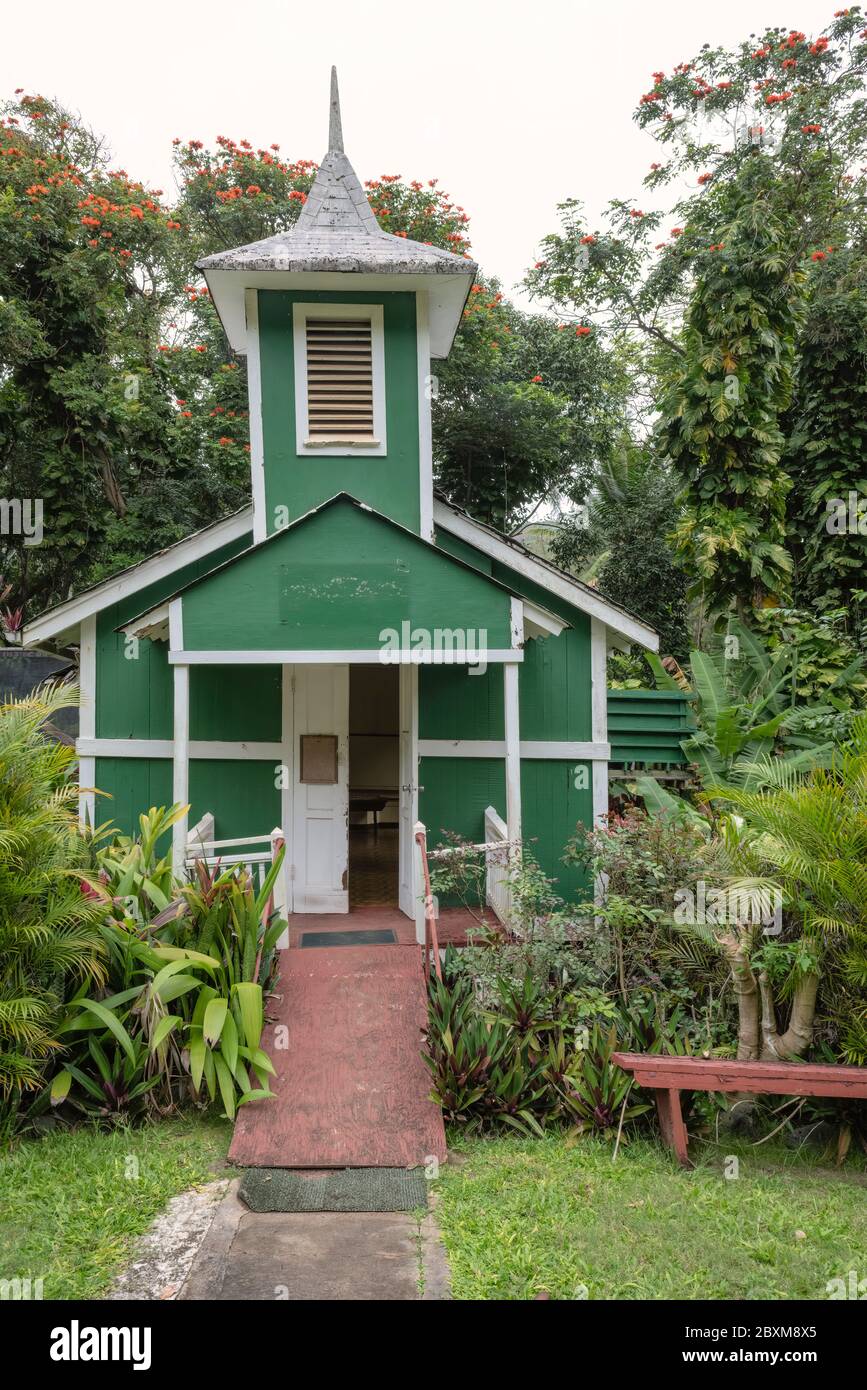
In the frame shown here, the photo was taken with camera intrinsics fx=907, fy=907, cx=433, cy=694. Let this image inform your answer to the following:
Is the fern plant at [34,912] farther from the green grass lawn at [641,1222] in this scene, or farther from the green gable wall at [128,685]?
the green gable wall at [128,685]

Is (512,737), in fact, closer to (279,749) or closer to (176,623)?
(279,749)

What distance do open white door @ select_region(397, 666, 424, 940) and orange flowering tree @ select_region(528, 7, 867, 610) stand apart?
14.4 ft

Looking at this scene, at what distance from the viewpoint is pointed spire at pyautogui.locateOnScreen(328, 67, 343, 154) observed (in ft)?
31.7

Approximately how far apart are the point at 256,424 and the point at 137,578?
6.26 ft

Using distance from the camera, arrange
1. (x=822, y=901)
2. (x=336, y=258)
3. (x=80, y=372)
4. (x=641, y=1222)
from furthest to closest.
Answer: (x=80, y=372), (x=336, y=258), (x=822, y=901), (x=641, y=1222)

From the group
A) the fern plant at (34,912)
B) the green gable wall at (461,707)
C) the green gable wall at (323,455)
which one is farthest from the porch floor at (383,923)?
the green gable wall at (323,455)

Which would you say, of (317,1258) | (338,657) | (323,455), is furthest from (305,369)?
(317,1258)

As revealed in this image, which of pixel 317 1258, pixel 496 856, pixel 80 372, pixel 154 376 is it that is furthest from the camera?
pixel 154 376

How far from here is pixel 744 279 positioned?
10.9 metres

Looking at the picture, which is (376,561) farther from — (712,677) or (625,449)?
(625,449)

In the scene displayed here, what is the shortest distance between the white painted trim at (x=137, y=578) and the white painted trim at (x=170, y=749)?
1.16 metres

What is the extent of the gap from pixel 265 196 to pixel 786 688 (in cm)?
1373

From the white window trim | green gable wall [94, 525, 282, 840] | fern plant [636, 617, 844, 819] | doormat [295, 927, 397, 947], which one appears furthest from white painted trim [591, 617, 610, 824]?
green gable wall [94, 525, 282, 840]

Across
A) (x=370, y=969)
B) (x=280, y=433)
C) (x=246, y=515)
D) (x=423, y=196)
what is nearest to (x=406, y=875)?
(x=370, y=969)
